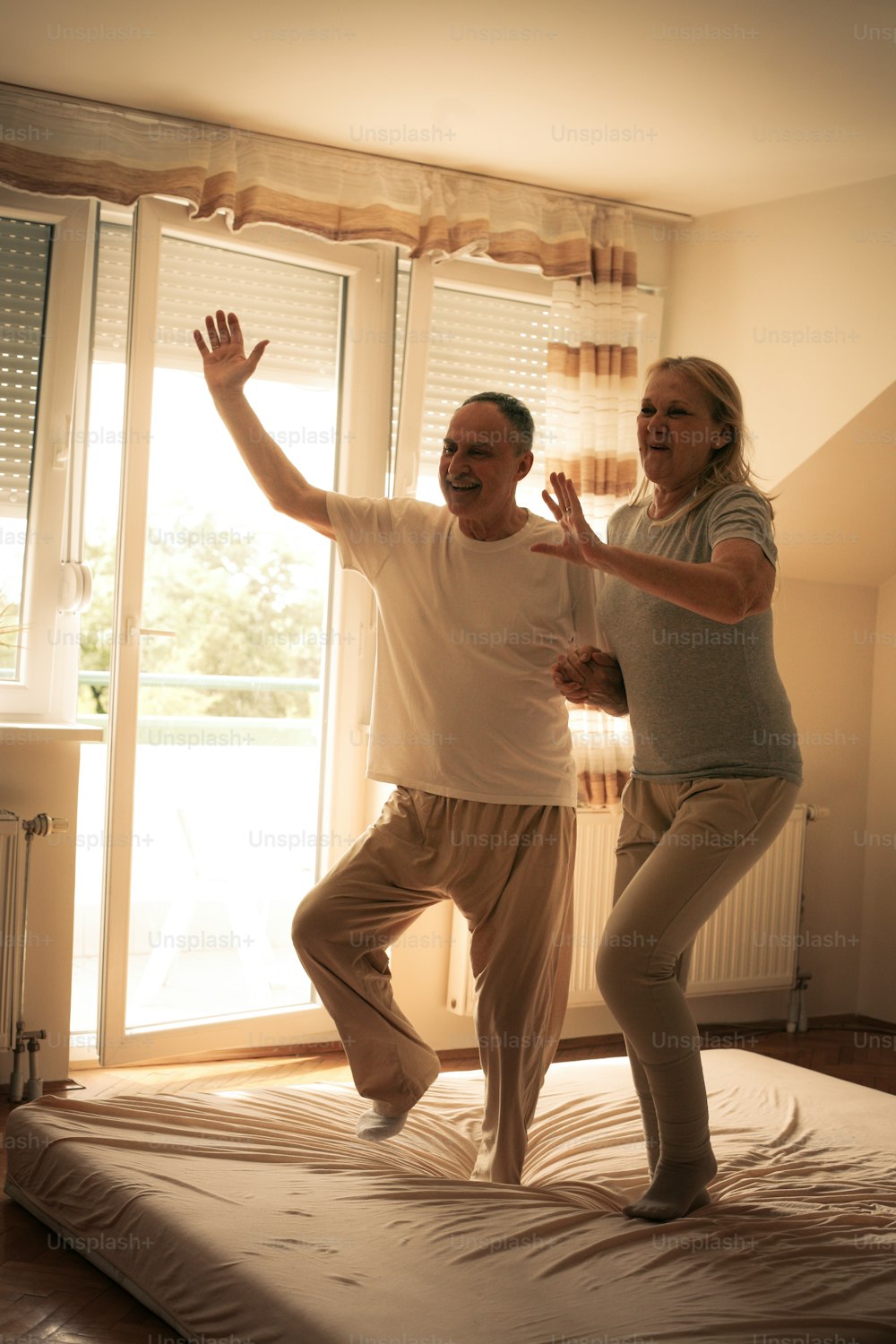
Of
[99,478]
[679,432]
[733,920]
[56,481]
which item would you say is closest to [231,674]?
[99,478]

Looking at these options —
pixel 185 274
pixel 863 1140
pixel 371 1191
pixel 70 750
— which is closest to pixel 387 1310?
pixel 371 1191

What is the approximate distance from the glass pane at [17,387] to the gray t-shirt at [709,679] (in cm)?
203

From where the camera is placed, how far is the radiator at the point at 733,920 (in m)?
4.32

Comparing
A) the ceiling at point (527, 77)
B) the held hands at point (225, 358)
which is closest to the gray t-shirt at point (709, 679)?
the held hands at point (225, 358)

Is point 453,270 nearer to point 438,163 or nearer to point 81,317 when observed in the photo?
point 438,163

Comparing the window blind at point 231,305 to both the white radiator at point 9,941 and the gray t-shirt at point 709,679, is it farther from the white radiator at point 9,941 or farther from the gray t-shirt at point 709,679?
the gray t-shirt at point 709,679

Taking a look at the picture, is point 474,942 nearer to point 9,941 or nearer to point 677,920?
point 677,920

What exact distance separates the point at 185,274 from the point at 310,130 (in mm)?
552

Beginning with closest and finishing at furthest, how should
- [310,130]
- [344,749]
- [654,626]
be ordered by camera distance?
[654,626] < [310,130] < [344,749]

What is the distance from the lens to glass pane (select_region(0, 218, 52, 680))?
12.1 feet

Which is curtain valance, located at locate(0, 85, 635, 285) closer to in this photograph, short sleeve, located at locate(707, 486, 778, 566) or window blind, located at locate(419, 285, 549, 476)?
window blind, located at locate(419, 285, 549, 476)

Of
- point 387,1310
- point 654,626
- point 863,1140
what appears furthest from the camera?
point 863,1140

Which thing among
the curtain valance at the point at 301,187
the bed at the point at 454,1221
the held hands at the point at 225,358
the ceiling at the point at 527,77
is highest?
the ceiling at the point at 527,77

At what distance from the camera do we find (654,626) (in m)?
2.36
